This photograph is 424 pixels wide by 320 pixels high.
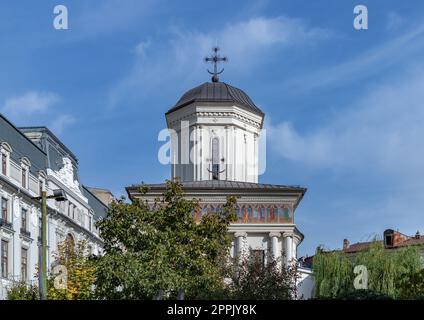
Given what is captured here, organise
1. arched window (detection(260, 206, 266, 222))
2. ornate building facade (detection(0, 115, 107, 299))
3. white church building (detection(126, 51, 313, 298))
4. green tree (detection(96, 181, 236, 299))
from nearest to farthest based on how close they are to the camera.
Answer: green tree (detection(96, 181, 236, 299)) → ornate building facade (detection(0, 115, 107, 299)) → arched window (detection(260, 206, 266, 222)) → white church building (detection(126, 51, 313, 298))

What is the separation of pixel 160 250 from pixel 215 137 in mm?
43864

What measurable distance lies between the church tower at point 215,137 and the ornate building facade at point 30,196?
12483 mm

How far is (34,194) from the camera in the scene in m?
53.9

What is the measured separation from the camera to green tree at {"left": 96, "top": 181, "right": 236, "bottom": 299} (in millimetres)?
30016

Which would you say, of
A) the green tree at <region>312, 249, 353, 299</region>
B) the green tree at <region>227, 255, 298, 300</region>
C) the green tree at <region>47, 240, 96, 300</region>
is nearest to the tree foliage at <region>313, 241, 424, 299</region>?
the green tree at <region>312, 249, 353, 299</region>

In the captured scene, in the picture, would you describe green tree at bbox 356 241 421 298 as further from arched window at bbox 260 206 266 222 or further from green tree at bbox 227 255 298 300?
green tree at bbox 227 255 298 300

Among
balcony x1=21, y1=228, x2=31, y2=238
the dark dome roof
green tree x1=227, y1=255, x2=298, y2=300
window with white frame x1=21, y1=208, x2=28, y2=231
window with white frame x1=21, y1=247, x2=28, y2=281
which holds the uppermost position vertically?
the dark dome roof

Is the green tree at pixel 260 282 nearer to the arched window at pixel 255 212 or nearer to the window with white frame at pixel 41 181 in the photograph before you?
the window with white frame at pixel 41 181

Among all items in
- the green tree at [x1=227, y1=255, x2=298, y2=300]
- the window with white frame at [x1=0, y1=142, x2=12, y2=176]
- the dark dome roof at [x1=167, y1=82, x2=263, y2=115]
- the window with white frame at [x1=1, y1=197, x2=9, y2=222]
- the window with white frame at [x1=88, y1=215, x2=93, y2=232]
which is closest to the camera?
the green tree at [x1=227, y1=255, x2=298, y2=300]

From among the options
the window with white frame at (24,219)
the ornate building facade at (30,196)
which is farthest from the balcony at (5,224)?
the window with white frame at (24,219)

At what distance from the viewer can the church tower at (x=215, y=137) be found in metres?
74.1

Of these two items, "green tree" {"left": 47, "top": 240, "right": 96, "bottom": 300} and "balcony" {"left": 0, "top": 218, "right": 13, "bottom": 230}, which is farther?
"balcony" {"left": 0, "top": 218, "right": 13, "bottom": 230}

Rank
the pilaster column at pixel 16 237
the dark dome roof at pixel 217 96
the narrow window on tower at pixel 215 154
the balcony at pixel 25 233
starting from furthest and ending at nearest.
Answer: the dark dome roof at pixel 217 96
the narrow window on tower at pixel 215 154
the balcony at pixel 25 233
the pilaster column at pixel 16 237
